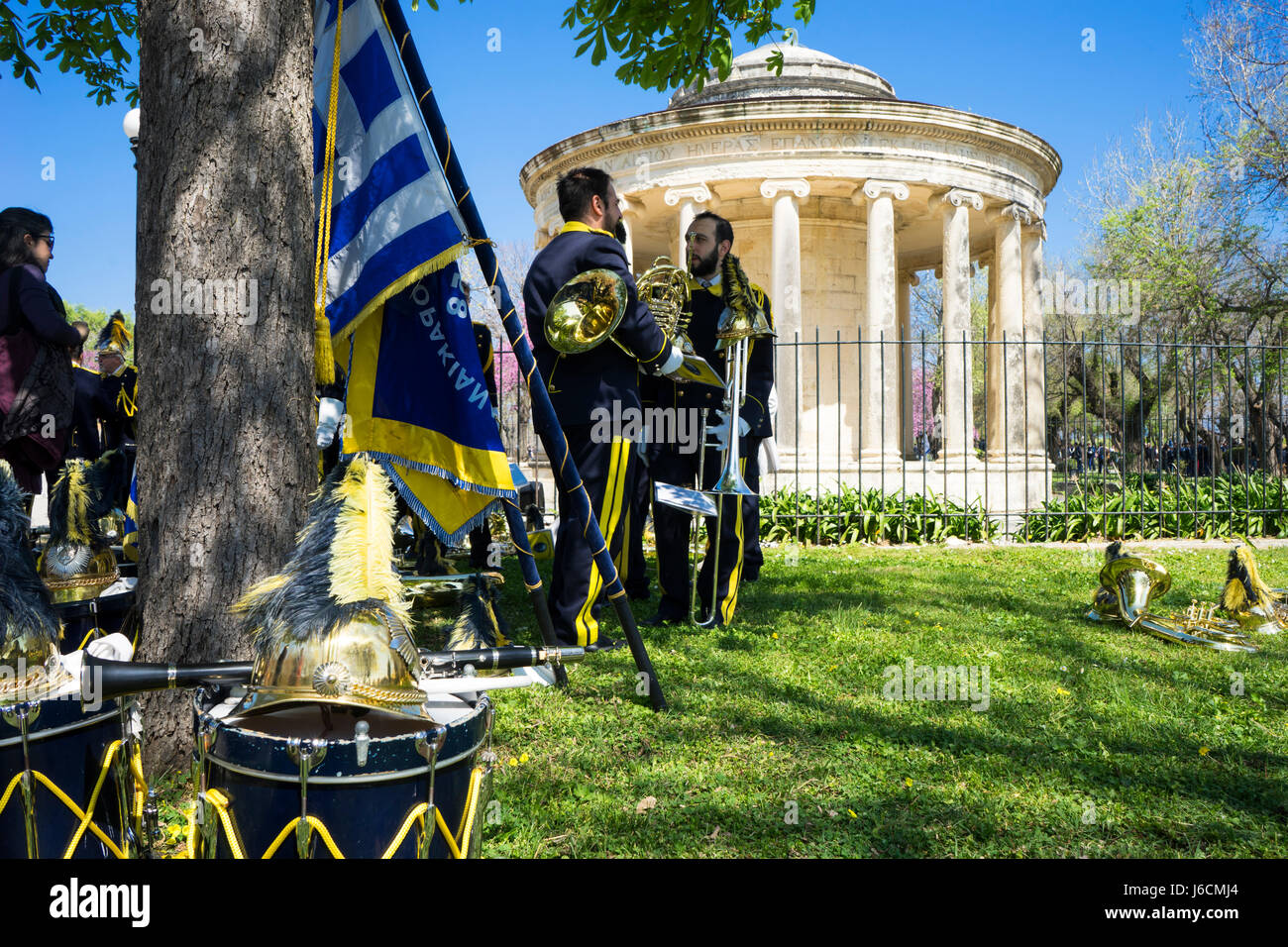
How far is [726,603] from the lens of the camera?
582cm

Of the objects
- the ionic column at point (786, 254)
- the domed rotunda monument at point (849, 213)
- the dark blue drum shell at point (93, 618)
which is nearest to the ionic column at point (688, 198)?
the domed rotunda monument at point (849, 213)

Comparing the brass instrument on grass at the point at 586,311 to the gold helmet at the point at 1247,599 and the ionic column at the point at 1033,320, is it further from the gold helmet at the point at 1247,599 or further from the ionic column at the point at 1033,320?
the ionic column at the point at 1033,320

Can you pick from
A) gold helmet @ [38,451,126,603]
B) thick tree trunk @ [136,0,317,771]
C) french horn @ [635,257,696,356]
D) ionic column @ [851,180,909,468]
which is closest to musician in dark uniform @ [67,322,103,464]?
gold helmet @ [38,451,126,603]

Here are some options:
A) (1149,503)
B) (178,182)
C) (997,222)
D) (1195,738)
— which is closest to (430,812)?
(178,182)

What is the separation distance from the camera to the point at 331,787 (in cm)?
167

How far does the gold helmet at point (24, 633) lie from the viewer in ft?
6.79

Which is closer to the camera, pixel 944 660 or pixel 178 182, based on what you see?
pixel 178 182

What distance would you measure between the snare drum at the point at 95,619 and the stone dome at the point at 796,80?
15552 mm

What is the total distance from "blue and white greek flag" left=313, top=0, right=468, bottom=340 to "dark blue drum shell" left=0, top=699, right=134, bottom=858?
170cm

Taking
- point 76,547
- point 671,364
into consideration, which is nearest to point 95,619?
point 76,547

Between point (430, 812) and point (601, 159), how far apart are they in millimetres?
15930

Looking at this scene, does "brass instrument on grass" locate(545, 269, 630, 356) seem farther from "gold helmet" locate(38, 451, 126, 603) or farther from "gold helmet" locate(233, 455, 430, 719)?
"gold helmet" locate(233, 455, 430, 719)

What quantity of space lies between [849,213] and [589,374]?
14353mm

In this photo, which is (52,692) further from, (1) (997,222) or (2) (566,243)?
(1) (997,222)
